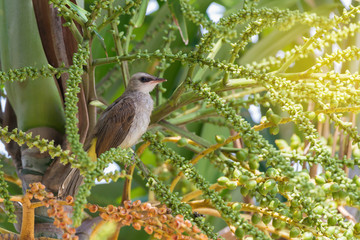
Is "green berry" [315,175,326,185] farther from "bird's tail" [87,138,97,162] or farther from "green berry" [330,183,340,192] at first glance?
"bird's tail" [87,138,97,162]

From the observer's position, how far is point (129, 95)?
1.06 m

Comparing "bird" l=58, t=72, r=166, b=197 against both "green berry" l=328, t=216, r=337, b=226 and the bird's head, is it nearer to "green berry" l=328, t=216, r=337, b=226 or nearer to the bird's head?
the bird's head

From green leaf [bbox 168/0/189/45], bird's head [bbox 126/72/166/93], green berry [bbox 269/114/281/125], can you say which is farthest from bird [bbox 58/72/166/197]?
green berry [bbox 269/114/281/125]

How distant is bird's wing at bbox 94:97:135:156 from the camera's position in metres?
1.02

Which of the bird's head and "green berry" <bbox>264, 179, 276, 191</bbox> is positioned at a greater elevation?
the bird's head

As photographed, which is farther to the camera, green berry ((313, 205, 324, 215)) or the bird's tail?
the bird's tail

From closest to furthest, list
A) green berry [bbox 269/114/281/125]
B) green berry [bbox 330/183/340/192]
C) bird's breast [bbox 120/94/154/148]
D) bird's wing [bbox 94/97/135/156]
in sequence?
green berry [bbox 330/183/340/192] < green berry [bbox 269/114/281/125] < bird's breast [bbox 120/94/154/148] < bird's wing [bbox 94/97/135/156]

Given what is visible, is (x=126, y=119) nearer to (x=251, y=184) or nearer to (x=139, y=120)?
(x=139, y=120)

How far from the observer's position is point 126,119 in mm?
1120

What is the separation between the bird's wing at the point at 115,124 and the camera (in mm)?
1021

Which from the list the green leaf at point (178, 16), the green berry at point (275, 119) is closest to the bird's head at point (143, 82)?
the green leaf at point (178, 16)

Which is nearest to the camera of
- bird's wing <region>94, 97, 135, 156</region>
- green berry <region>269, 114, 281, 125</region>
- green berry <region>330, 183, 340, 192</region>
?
green berry <region>330, 183, 340, 192</region>

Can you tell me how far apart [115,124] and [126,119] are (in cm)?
4

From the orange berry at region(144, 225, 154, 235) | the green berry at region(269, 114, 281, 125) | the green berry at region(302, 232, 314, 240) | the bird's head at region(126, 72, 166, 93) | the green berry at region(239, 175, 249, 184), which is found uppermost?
the bird's head at region(126, 72, 166, 93)
